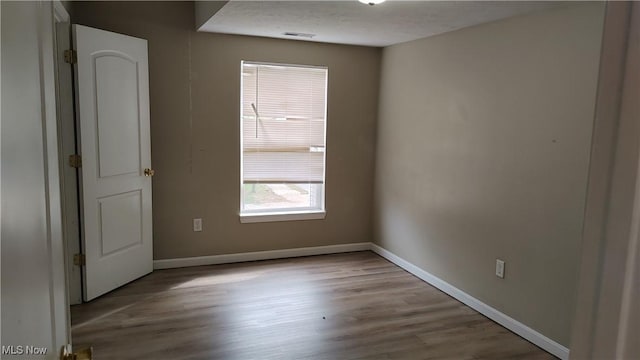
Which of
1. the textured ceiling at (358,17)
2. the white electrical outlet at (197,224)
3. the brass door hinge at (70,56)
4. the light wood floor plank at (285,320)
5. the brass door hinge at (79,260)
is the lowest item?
the light wood floor plank at (285,320)

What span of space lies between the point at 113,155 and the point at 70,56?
778mm

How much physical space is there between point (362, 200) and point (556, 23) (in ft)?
8.78

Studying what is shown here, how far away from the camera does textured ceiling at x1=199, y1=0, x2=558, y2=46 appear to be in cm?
288

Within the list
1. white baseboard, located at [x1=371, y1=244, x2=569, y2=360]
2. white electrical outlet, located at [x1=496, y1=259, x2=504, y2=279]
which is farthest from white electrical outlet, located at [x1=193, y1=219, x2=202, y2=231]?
white electrical outlet, located at [x1=496, y1=259, x2=504, y2=279]

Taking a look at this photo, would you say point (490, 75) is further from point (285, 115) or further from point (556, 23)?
point (285, 115)

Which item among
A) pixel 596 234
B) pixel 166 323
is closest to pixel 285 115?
pixel 166 323

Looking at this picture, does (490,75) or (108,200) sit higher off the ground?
(490,75)

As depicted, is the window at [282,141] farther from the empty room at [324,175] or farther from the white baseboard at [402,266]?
the white baseboard at [402,266]

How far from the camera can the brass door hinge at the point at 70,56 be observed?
126 inches

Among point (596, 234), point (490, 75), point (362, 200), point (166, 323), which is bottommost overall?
point (166, 323)

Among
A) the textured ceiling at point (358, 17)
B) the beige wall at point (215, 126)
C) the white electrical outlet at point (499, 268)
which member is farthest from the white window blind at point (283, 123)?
the white electrical outlet at point (499, 268)

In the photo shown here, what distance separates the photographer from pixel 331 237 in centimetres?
494

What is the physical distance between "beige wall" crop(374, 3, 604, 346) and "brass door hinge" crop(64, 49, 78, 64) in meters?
2.77

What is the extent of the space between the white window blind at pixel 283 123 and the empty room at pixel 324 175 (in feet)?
0.06
